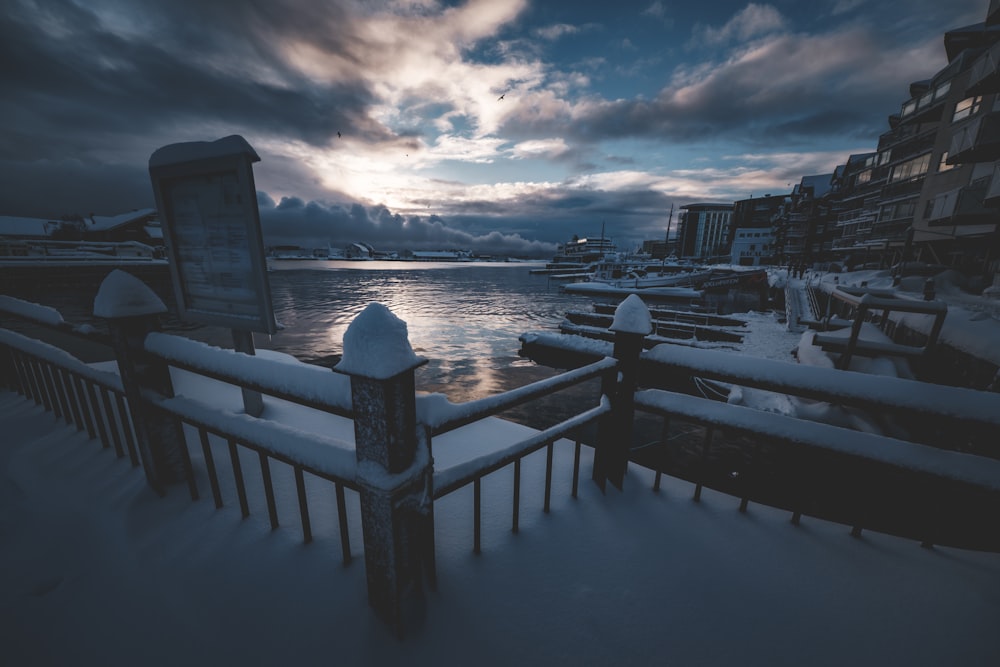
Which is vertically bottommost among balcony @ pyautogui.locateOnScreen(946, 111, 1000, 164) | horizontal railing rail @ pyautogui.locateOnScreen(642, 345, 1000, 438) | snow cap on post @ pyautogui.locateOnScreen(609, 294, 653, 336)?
horizontal railing rail @ pyautogui.locateOnScreen(642, 345, 1000, 438)

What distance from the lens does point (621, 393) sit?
8.48 feet

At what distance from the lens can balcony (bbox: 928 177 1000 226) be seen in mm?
16766

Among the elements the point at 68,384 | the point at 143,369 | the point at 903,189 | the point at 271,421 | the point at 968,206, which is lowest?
the point at 68,384

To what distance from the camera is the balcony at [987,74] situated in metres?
14.8

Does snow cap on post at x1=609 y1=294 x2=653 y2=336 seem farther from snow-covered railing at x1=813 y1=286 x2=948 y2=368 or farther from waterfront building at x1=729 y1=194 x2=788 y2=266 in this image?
waterfront building at x1=729 y1=194 x2=788 y2=266

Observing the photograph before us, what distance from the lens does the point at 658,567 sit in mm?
2105

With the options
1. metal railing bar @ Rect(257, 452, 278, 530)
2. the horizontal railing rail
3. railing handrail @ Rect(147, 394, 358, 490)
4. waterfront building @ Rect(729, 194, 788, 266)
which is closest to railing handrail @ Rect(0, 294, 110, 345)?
railing handrail @ Rect(147, 394, 358, 490)

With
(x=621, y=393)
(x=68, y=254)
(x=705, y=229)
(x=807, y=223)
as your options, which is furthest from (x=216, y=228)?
(x=705, y=229)

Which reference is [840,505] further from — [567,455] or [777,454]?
[567,455]

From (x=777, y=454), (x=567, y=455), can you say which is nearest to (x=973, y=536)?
(x=777, y=454)

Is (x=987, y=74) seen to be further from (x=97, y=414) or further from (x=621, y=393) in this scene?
(x=97, y=414)

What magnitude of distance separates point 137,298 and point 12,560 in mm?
1676

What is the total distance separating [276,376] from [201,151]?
290cm

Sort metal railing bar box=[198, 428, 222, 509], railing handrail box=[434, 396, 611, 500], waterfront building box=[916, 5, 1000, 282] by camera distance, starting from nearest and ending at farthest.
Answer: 1. railing handrail box=[434, 396, 611, 500]
2. metal railing bar box=[198, 428, 222, 509]
3. waterfront building box=[916, 5, 1000, 282]
